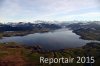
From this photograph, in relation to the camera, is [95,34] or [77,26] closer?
[95,34]

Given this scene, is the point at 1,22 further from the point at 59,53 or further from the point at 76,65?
Answer: the point at 76,65

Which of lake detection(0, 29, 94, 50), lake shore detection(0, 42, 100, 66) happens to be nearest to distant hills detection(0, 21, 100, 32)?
lake detection(0, 29, 94, 50)

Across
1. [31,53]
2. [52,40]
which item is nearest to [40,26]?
[52,40]

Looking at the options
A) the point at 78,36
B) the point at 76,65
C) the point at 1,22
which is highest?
the point at 1,22

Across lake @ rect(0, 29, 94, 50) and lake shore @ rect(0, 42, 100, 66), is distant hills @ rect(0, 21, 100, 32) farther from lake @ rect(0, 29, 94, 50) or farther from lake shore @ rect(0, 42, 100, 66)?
lake shore @ rect(0, 42, 100, 66)

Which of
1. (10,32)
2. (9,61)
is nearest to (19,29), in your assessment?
(10,32)

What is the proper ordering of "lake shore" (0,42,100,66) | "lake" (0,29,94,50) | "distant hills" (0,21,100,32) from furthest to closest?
"distant hills" (0,21,100,32), "lake" (0,29,94,50), "lake shore" (0,42,100,66)

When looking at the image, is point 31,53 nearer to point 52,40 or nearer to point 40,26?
point 52,40

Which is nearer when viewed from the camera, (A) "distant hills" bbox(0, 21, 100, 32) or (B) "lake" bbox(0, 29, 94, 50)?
(B) "lake" bbox(0, 29, 94, 50)
